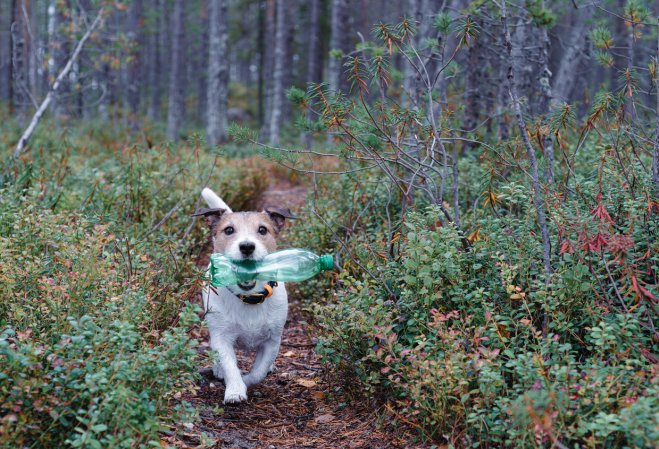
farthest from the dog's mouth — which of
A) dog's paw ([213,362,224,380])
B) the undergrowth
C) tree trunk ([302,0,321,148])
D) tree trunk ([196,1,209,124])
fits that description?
tree trunk ([196,1,209,124])

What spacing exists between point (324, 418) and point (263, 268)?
3.76ft

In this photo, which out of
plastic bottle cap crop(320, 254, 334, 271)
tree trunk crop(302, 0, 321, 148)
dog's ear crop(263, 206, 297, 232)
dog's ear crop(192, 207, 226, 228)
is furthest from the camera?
tree trunk crop(302, 0, 321, 148)

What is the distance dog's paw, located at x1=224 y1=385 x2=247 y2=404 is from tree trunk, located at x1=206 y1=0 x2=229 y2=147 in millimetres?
13889

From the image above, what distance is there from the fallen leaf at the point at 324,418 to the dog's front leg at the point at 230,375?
54 centimetres

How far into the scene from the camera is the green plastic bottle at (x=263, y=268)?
4.82 metres

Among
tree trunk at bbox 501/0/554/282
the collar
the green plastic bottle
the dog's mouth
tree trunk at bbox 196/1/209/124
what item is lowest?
tree trunk at bbox 196/1/209/124

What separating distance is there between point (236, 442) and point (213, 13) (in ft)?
52.5

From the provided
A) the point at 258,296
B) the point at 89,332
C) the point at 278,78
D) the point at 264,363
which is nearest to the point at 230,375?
the point at 264,363

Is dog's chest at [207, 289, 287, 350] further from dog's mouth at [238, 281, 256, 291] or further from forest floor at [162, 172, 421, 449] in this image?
forest floor at [162, 172, 421, 449]

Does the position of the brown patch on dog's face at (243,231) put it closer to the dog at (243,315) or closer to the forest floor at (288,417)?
the dog at (243,315)

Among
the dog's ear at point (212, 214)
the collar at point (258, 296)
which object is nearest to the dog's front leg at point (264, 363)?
the collar at point (258, 296)

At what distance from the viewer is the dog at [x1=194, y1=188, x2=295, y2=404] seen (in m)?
4.77

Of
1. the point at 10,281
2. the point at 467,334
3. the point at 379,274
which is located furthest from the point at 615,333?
the point at 10,281

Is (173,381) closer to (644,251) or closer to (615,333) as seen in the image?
(615,333)
